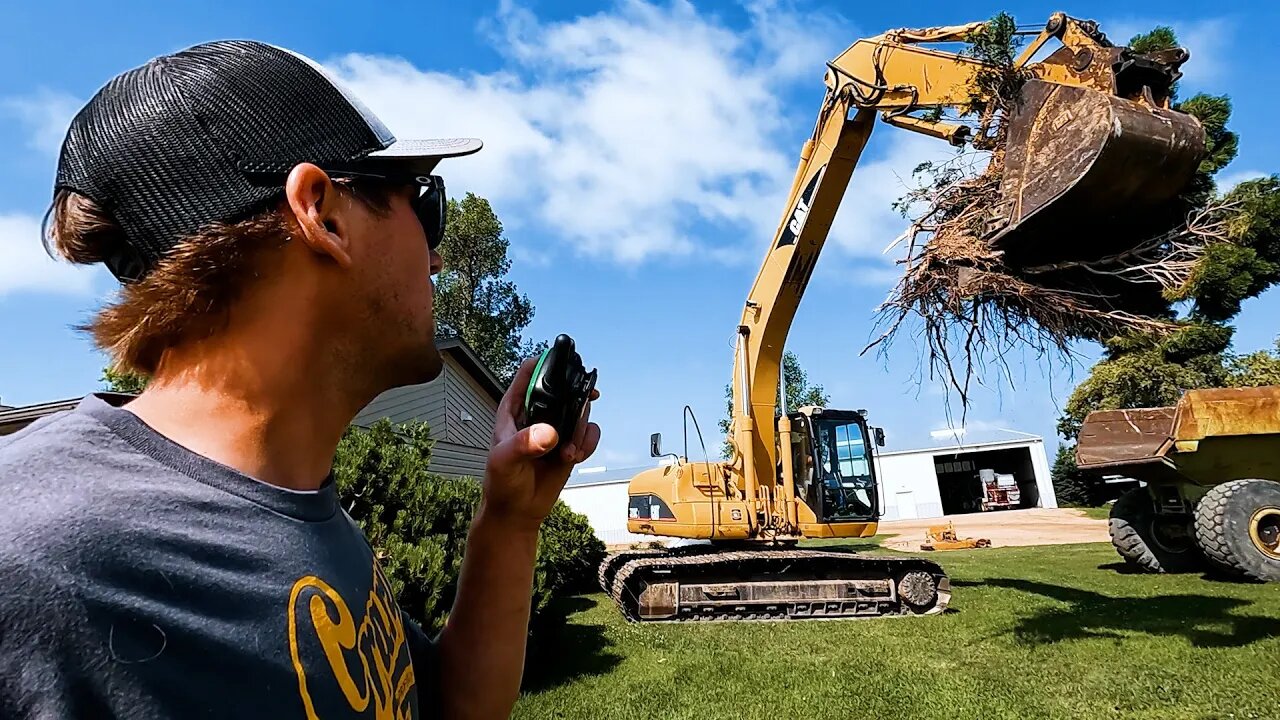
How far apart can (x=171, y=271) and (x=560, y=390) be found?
638 millimetres

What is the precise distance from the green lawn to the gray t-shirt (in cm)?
420

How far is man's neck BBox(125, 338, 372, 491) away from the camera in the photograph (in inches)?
36.1

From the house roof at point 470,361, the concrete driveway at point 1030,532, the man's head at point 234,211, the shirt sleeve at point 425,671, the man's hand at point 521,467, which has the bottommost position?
the concrete driveway at point 1030,532

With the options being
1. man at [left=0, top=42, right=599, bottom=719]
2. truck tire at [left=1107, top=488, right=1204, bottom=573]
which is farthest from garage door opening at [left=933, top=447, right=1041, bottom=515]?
man at [left=0, top=42, right=599, bottom=719]

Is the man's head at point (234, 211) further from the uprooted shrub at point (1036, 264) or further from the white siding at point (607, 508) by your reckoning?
the white siding at point (607, 508)

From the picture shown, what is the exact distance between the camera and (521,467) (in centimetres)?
140

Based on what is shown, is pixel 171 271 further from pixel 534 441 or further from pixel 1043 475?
pixel 1043 475

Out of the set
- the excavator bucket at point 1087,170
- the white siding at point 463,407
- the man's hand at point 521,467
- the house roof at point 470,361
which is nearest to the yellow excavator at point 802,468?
the excavator bucket at point 1087,170

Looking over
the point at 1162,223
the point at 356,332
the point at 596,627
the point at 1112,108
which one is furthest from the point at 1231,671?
the point at 356,332

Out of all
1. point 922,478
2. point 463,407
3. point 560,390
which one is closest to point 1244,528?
point 560,390

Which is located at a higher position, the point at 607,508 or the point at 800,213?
the point at 800,213

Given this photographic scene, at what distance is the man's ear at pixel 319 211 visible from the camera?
3.31 feet

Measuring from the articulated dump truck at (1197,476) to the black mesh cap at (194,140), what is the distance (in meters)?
11.1

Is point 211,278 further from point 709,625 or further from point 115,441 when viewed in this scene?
point 709,625
